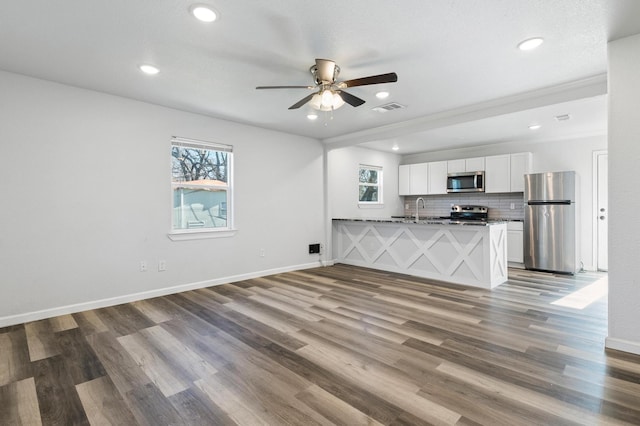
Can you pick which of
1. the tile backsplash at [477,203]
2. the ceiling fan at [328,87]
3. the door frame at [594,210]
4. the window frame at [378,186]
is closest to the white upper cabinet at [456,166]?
the tile backsplash at [477,203]

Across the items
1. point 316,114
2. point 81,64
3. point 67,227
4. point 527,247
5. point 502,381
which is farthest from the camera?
point 527,247

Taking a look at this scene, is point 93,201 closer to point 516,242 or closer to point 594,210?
point 516,242

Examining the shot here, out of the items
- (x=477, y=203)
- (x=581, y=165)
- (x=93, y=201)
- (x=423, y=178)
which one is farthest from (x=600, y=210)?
(x=93, y=201)

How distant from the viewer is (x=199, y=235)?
4508 millimetres

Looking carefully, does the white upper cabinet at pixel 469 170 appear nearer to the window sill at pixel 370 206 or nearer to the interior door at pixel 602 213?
the window sill at pixel 370 206

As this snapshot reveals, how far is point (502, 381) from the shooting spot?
2.06 metres

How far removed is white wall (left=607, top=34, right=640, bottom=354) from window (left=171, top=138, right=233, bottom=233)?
441cm

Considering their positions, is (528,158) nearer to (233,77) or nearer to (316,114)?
(316,114)

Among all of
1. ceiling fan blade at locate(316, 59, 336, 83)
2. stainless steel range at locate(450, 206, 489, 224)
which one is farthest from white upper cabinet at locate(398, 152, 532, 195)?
ceiling fan blade at locate(316, 59, 336, 83)

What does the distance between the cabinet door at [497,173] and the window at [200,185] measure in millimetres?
5049

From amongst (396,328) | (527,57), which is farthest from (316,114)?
(396,328)

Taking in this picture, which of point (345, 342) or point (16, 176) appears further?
point (16, 176)

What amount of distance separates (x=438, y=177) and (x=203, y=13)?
6141 millimetres

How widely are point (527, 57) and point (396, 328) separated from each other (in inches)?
107
